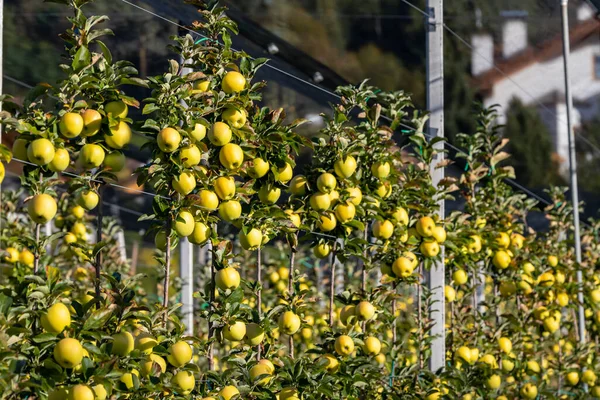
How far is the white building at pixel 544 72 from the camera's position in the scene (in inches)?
252

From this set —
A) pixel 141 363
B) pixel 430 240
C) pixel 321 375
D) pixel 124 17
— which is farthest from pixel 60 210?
pixel 141 363

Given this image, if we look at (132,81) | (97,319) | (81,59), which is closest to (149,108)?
(132,81)

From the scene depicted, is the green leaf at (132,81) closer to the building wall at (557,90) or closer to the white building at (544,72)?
the white building at (544,72)

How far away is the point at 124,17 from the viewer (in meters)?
4.88

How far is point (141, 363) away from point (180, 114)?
2.39 ft

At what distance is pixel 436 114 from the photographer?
453 cm

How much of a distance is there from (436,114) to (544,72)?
2972 millimetres

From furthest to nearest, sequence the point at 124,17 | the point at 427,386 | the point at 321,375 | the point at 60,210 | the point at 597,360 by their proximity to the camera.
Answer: the point at 597,360, the point at 60,210, the point at 124,17, the point at 427,386, the point at 321,375

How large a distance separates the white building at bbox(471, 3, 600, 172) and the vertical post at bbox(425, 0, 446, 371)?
Result: 165cm

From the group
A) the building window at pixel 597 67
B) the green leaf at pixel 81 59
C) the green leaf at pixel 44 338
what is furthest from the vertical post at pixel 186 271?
the building window at pixel 597 67

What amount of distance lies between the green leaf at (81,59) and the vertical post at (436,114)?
2.27 metres

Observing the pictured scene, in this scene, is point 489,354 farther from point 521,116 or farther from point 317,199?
point 521,116

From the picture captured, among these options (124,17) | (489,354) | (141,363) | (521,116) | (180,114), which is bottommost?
(141,363)

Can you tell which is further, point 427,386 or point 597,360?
point 597,360
